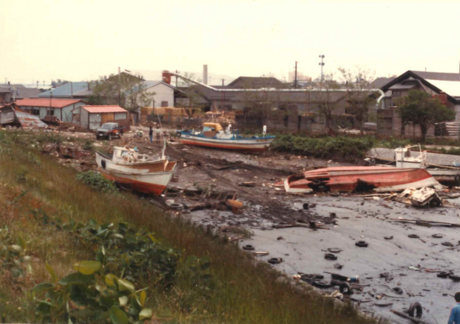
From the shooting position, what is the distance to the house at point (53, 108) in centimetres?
5534

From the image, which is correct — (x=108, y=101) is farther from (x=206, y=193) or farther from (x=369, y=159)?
(x=206, y=193)

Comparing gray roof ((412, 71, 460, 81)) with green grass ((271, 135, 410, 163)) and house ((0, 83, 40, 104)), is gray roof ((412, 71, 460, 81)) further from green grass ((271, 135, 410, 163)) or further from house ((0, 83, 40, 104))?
house ((0, 83, 40, 104))

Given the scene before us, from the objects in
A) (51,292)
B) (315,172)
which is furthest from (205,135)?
(51,292)

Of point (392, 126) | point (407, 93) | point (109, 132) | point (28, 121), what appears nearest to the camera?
point (392, 126)

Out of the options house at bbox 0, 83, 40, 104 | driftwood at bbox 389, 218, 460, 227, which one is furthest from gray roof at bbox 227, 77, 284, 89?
driftwood at bbox 389, 218, 460, 227

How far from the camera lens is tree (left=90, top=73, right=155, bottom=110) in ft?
208

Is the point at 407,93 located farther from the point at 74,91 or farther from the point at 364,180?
the point at 74,91

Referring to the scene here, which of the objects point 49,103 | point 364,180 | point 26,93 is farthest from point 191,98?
point 26,93

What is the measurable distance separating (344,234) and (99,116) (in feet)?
127

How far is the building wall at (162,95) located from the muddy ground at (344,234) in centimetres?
4031

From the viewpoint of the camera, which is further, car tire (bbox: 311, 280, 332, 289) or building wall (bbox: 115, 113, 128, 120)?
building wall (bbox: 115, 113, 128, 120)

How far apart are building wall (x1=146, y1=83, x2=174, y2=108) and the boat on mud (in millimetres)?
25778

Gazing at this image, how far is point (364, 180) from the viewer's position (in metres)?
25.7

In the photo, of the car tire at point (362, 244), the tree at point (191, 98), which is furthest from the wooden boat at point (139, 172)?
the tree at point (191, 98)
